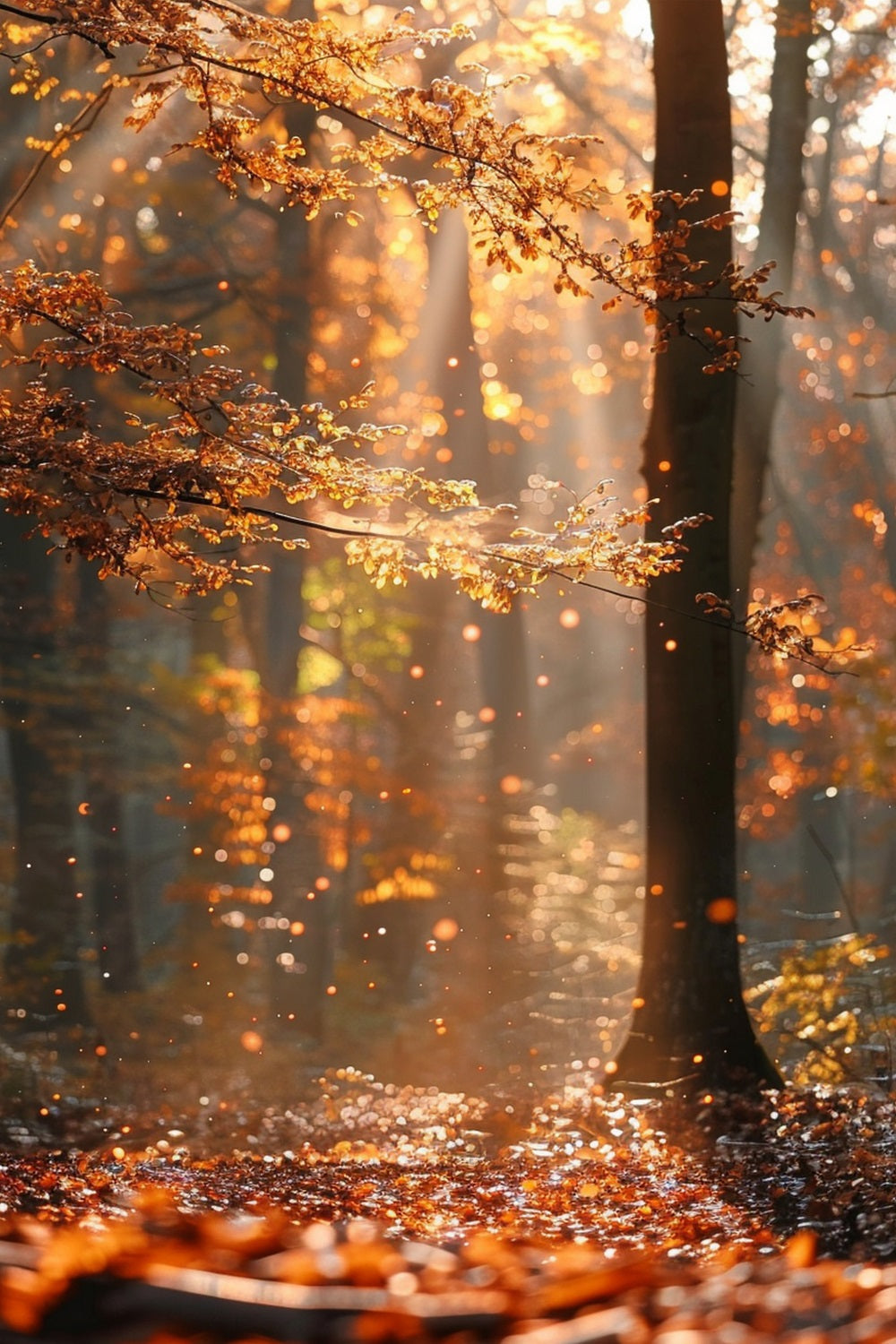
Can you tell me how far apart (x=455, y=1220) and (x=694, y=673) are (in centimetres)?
384

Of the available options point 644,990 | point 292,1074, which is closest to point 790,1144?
point 644,990

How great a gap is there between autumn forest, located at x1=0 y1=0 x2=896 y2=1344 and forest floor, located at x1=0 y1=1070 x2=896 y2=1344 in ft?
0.06

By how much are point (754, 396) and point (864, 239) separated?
38.7 ft

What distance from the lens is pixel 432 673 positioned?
21.1 meters

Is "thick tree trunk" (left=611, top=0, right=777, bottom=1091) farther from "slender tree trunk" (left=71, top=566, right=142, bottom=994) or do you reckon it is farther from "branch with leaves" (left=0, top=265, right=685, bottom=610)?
"slender tree trunk" (left=71, top=566, right=142, bottom=994)

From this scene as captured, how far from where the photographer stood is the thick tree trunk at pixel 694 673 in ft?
26.7

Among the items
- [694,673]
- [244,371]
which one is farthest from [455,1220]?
[244,371]

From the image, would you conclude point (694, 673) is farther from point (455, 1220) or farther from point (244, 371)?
point (455, 1220)

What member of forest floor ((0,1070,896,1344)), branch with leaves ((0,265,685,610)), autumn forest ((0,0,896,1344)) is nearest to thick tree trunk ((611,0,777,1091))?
autumn forest ((0,0,896,1344))

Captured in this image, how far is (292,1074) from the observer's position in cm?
1579

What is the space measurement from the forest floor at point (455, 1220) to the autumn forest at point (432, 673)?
17mm

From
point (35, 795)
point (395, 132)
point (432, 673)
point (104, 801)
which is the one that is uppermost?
point (432, 673)

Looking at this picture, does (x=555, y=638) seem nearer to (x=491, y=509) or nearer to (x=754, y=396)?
(x=754, y=396)

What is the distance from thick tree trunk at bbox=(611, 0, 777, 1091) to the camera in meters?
8.14
